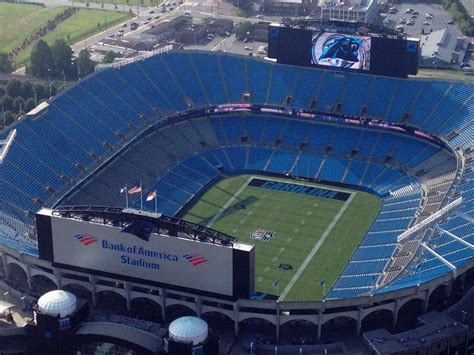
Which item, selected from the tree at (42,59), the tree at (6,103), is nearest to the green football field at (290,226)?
the tree at (6,103)

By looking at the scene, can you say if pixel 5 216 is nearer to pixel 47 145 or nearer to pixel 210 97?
pixel 47 145

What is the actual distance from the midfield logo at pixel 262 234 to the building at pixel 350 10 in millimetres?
45661

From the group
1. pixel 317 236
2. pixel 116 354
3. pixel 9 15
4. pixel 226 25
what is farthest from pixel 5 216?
pixel 9 15

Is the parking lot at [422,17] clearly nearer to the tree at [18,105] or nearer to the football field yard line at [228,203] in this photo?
the football field yard line at [228,203]

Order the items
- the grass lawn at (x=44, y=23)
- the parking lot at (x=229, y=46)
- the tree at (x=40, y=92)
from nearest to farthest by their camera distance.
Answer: the tree at (x=40, y=92) → the parking lot at (x=229, y=46) → the grass lawn at (x=44, y=23)

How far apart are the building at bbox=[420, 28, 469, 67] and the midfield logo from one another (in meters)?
64.7

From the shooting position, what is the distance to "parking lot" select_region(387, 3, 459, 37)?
16075cm

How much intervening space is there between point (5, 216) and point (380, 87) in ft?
161

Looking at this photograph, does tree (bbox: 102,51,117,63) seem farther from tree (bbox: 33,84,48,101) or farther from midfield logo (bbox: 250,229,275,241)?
midfield logo (bbox: 250,229,275,241)

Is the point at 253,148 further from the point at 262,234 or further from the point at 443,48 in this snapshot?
the point at 443,48

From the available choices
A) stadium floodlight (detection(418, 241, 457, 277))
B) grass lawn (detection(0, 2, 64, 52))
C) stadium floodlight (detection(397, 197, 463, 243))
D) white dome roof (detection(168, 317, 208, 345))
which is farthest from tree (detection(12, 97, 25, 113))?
stadium floodlight (detection(418, 241, 457, 277))

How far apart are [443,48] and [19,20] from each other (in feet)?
269

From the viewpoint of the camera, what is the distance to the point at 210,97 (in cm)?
10919

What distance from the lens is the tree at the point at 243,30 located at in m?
158
